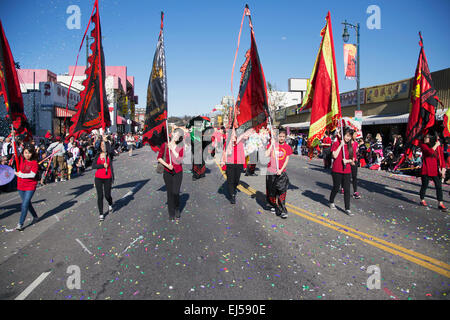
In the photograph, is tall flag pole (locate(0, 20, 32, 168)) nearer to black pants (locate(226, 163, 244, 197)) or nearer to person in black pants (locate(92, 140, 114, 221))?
person in black pants (locate(92, 140, 114, 221))

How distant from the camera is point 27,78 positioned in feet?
110

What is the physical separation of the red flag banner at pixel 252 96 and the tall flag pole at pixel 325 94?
4.61ft

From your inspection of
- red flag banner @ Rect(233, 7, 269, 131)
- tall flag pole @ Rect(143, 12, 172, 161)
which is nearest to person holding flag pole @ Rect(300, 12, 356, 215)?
red flag banner @ Rect(233, 7, 269, 131)

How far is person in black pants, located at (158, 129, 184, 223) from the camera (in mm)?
5680

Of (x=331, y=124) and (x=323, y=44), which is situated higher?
(x=323, y=44)

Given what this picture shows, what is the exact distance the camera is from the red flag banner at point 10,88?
211 inches

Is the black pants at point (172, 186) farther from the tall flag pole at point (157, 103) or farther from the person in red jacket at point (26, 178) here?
→ the person in red jacket at point (26, 178)

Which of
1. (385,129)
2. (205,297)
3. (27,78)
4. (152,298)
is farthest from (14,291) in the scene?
(27,78)

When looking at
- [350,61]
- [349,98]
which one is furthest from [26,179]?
[349,98]

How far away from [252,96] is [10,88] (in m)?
5.02

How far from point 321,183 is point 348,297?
7537 mm

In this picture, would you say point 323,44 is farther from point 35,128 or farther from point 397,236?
point 35,128

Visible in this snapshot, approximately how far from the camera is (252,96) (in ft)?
20.6

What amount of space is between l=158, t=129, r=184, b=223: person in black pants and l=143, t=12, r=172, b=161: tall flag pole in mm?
178
